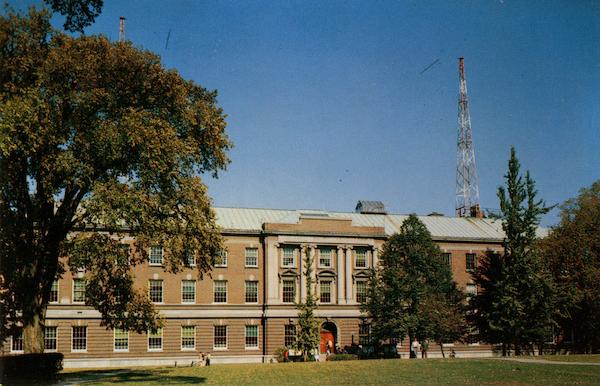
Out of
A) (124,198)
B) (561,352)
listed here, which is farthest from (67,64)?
(561,352)

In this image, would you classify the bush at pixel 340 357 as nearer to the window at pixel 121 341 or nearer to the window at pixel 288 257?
the window at pixel 288 257

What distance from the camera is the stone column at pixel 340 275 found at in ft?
212

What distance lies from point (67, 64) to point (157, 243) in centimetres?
914

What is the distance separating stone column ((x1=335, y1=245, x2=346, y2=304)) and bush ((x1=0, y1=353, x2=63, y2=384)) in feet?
116

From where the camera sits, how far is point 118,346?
58750 mm

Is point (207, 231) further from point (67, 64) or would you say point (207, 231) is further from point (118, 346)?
point (118, 346)

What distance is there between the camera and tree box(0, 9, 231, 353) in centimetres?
2978

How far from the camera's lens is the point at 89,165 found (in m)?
30.8

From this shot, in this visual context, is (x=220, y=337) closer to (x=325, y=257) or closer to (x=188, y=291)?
(x=188, y=291)

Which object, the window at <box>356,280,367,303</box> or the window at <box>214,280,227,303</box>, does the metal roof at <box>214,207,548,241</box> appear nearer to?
the window at <box>214,280,227,303</box>

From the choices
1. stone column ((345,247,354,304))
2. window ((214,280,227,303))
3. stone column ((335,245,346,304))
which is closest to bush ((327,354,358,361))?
stone column ((335,245,346,304))

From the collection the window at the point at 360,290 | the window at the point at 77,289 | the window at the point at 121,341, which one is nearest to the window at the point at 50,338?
the window at the point at 77,289

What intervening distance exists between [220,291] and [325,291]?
10.2 meters

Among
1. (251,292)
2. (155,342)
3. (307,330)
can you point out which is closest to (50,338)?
(155,342)
